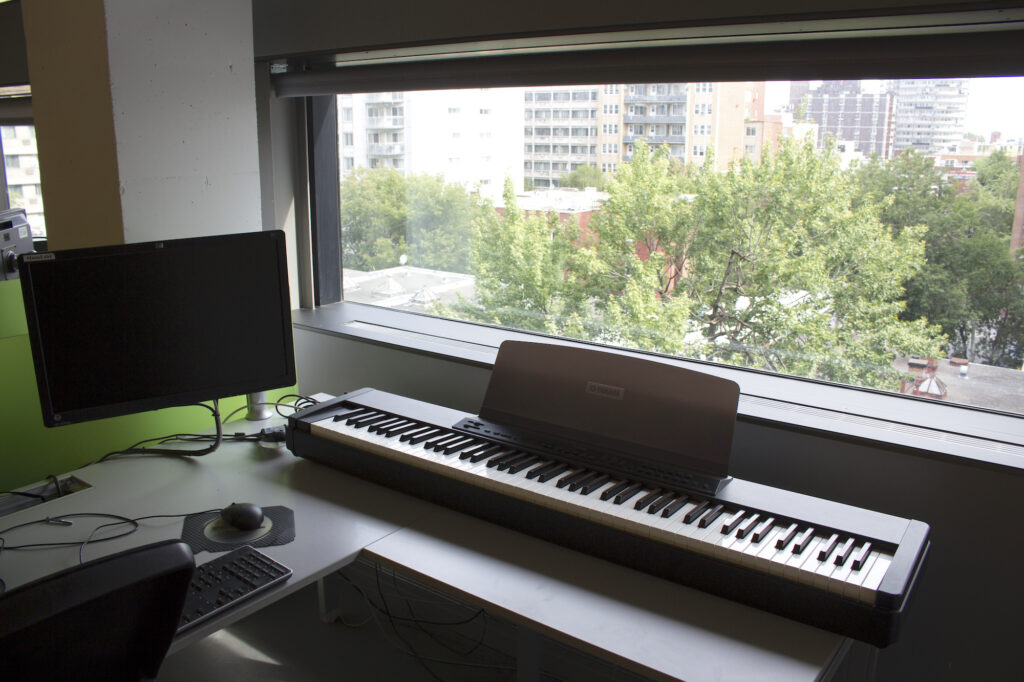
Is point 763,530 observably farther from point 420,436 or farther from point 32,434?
point 32,434

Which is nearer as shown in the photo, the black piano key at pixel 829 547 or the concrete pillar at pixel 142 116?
the black piano key at pixel 829 547

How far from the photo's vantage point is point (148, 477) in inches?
77.8

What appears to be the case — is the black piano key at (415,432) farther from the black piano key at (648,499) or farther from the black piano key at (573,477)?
the black piano key at (648,499)

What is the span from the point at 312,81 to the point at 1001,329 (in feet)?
7.67

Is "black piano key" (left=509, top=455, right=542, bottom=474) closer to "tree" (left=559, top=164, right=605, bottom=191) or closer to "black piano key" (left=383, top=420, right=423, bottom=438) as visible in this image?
"black piano key" (left=383, top=420, right=423, bottom=438)

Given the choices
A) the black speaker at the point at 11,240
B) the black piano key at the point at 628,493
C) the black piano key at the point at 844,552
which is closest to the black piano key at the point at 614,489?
the black piano key at the point at 628,493

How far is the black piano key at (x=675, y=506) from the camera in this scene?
1.55m

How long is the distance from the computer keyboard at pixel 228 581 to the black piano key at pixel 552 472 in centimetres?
57

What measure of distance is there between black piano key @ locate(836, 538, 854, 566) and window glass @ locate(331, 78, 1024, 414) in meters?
0.80

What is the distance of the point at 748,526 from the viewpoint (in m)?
1.49

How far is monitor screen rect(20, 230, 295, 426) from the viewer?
1.71 meters

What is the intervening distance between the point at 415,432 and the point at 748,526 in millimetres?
872

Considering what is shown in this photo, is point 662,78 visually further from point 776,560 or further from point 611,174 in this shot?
point 776,560

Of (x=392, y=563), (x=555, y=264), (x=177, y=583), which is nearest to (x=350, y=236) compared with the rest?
(x=555, y=264)
